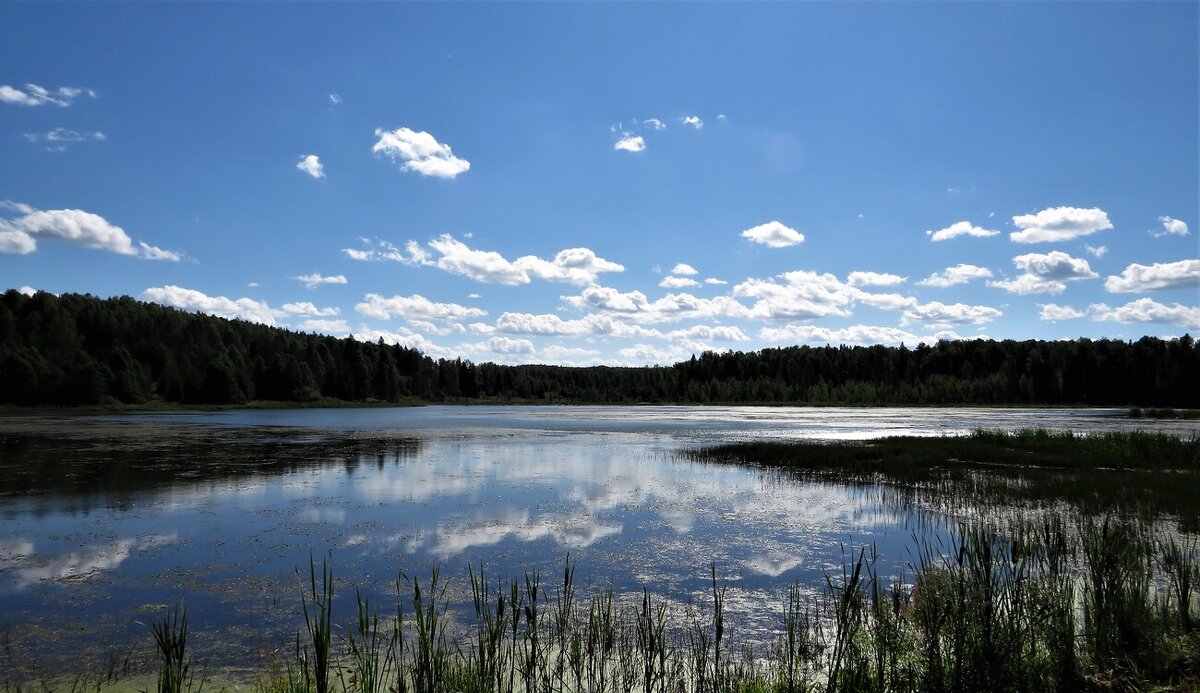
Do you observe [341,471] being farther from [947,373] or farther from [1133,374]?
[947,373]

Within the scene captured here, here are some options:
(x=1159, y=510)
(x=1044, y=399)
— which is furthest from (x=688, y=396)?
(x=1159, y=510)

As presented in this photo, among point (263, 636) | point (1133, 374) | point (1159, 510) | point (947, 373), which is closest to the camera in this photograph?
point (263, 636)

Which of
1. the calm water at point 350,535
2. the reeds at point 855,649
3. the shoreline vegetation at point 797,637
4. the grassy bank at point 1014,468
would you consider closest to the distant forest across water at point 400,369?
the calm water at point 350,535

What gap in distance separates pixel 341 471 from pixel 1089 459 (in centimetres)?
2968

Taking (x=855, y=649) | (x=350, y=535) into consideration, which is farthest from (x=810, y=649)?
(x=350, y=535)

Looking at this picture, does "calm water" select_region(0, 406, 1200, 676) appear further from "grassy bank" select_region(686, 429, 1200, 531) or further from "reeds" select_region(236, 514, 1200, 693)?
"grassy bank" select_region(686, 429, 1200, 531)

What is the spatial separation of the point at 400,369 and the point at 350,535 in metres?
170

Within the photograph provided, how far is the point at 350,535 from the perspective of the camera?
595 inches

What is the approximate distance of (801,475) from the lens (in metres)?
25.2

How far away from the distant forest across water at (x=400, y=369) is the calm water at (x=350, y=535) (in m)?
88.2

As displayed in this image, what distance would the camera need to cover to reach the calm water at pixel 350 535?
383 inches

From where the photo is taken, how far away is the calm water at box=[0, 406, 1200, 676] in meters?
9.72

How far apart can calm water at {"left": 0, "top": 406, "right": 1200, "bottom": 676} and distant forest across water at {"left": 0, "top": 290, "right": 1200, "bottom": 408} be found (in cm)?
8817

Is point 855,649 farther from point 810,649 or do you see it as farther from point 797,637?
point 797,637
